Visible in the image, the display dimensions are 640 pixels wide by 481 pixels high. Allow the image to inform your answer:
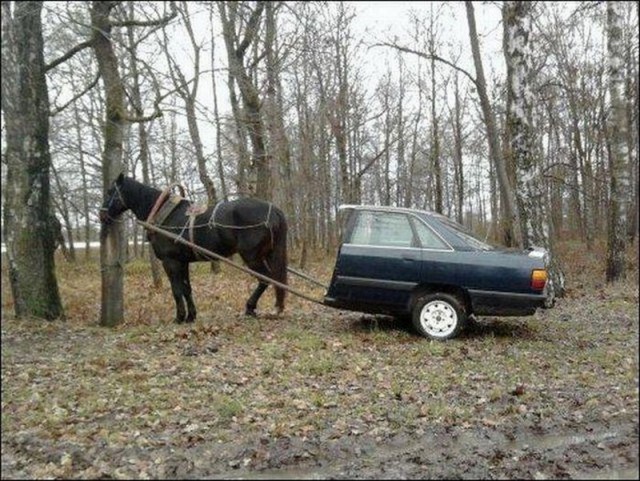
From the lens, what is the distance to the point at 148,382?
223 inches

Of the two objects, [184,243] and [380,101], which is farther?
[380,101]

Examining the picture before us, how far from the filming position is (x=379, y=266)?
26.5ft

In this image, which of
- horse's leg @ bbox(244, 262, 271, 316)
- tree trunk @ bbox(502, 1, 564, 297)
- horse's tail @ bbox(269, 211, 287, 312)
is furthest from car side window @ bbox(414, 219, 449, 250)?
tree trunk @ bbox(502, 1, 564, 297)

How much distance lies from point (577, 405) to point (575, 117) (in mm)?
20152

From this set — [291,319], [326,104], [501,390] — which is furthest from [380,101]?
[501,390]

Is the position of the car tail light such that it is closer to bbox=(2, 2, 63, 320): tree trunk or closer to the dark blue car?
the dark blue car

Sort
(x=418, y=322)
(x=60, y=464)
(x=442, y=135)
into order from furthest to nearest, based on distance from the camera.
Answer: (x=442, y=135)
(x=418, y=322)
(x=60, y=464)

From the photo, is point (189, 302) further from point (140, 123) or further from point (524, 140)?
point (524, 140)

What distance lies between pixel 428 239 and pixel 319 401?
11.8ft

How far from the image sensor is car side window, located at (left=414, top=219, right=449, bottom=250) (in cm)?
802

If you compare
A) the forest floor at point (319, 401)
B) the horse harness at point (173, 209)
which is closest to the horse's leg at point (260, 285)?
the horse harness at point (173, 209)

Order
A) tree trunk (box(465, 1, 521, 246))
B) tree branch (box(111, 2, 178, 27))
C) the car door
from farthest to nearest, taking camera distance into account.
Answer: tree trunk (box(465, 1, 521, 246)), the car door, tree branch (box(111, 2, 178, 27))

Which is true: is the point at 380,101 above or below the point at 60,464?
above

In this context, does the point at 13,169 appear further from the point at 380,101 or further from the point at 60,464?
the point at 380,101
